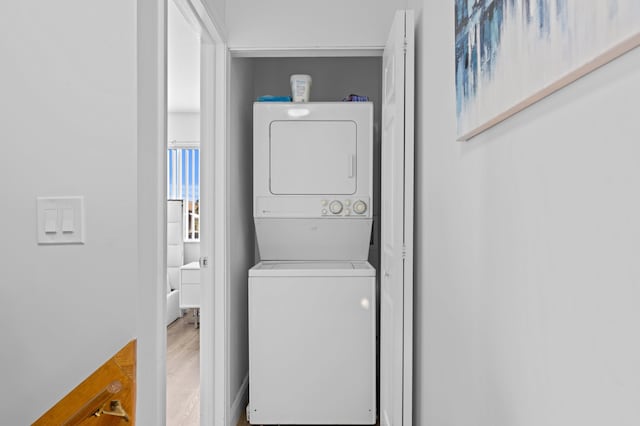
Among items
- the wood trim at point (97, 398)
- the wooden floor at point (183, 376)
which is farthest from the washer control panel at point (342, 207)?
the wood trim at point (97, 398)

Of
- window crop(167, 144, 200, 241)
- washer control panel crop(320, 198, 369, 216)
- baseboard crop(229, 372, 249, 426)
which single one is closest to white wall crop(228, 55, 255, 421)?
baseboard crop(229, 372, 249, 426)

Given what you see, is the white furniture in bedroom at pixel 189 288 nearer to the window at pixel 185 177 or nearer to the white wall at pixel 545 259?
the window at pixel 185 177

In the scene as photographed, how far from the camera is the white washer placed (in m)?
2.86

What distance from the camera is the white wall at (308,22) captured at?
8.94ft

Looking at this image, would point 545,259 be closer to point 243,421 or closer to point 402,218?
point 402,218

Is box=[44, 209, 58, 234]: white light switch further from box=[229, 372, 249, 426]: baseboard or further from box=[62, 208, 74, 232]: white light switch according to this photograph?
box=[229, 372, 249, 426]: baseboard

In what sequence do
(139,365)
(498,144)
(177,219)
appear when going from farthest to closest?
(177,219) < (139,365) < (498,144)

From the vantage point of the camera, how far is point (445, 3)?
5.75 ft

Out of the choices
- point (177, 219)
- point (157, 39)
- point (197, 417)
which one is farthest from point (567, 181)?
point (177, 219)

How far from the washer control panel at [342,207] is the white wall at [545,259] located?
1279mm

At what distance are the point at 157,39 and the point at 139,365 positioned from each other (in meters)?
0.94

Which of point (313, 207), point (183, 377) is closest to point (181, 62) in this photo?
point (313, 207)

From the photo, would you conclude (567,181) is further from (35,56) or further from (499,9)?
(35,56)

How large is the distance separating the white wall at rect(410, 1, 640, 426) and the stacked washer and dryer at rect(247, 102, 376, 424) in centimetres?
111
